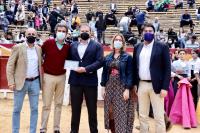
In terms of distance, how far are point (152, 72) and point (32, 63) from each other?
6.22 ft

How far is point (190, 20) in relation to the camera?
24875 millimetres

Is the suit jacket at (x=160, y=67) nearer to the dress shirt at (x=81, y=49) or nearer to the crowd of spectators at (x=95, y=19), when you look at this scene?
the dress shirt at (x=81, y=49)

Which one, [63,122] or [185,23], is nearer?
[63,122]

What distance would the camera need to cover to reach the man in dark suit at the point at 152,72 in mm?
7484

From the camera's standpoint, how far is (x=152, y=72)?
748 cm

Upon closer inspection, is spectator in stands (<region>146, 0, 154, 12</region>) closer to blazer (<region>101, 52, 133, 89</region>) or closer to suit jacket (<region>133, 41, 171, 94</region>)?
blazer (<region>101, 52, 133, 89</region>)

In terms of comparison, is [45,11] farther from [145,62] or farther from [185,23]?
[145,62]

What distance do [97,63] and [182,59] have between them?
3.03m

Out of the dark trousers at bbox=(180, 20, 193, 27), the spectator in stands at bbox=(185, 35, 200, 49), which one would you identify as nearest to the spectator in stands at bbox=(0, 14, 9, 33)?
the dark trousers at bbox=(180, 20, 193, 27)

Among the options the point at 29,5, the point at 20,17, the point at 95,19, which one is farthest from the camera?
the point at 29,5

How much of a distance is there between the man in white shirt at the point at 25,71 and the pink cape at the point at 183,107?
10.8 ft

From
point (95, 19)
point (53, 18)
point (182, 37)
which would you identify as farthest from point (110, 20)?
point (182, 37)

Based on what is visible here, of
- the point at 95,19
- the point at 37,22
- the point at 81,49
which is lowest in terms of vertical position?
the point at 37,22

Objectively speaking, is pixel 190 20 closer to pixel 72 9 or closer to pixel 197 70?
pixel 72 9
